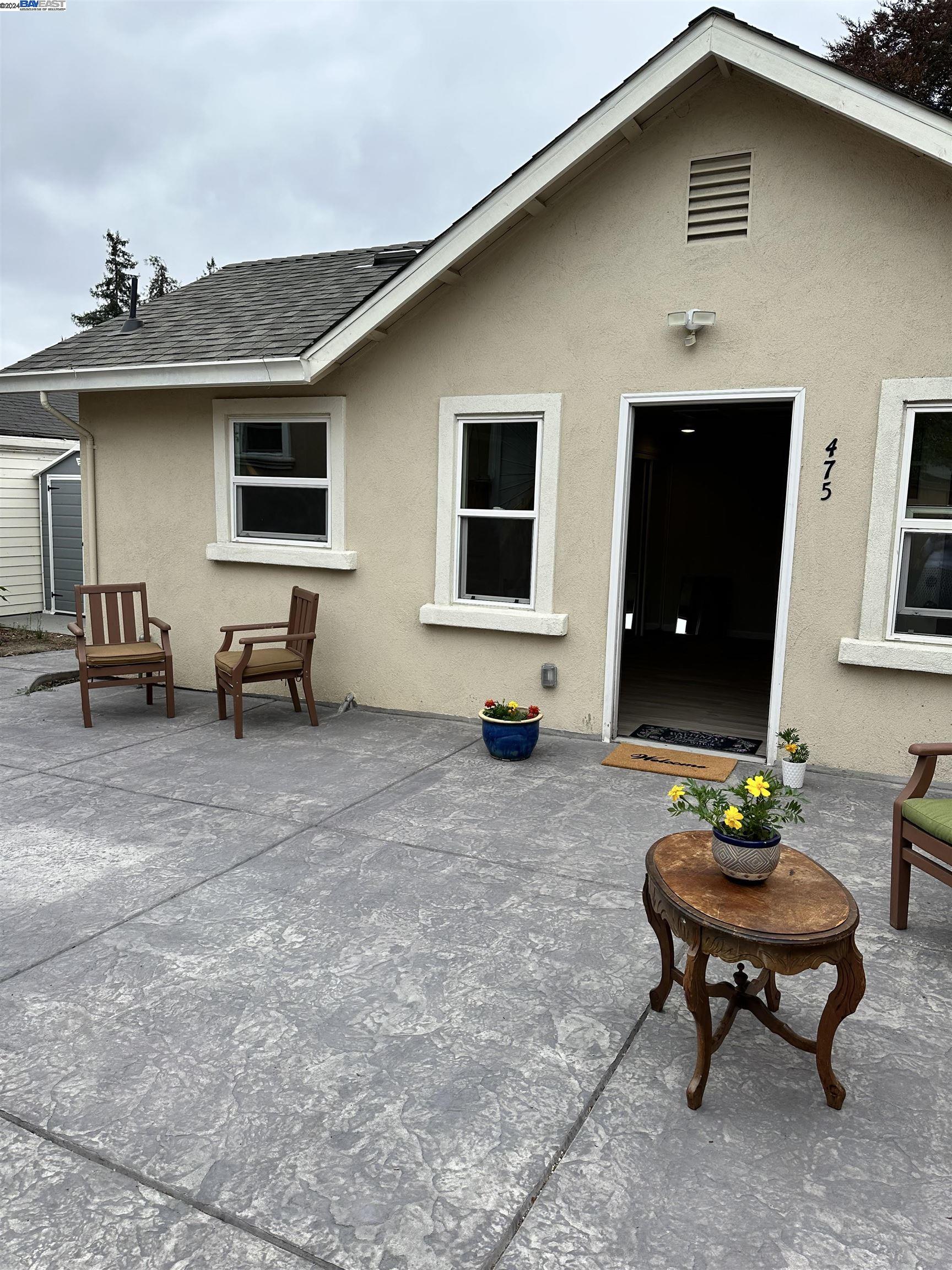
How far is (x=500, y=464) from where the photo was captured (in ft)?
21.5

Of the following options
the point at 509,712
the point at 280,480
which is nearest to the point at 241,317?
the point at 280,480

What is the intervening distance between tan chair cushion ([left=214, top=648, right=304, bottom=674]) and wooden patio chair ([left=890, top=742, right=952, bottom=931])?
4.48 metres

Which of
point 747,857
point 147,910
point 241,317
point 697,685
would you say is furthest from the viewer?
point 697,685

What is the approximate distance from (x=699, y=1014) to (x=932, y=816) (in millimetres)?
1585

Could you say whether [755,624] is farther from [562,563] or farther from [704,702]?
[562,563]

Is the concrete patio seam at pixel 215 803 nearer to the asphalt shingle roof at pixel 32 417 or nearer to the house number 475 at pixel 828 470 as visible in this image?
the house number 475 at pixel 828 470

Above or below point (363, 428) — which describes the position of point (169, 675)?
below

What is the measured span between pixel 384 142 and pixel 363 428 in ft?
123

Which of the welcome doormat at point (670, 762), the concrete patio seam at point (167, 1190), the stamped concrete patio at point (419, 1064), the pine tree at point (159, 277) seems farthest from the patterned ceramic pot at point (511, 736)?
the pine tree at point (159, 277)

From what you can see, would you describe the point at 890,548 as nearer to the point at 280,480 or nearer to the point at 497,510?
the point at 497,510

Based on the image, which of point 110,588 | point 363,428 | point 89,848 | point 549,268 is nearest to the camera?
point 89,848

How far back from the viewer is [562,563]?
6.31m

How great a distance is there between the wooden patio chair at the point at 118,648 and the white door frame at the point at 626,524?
347cm

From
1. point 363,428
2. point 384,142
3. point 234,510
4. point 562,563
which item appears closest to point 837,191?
point 562,563
